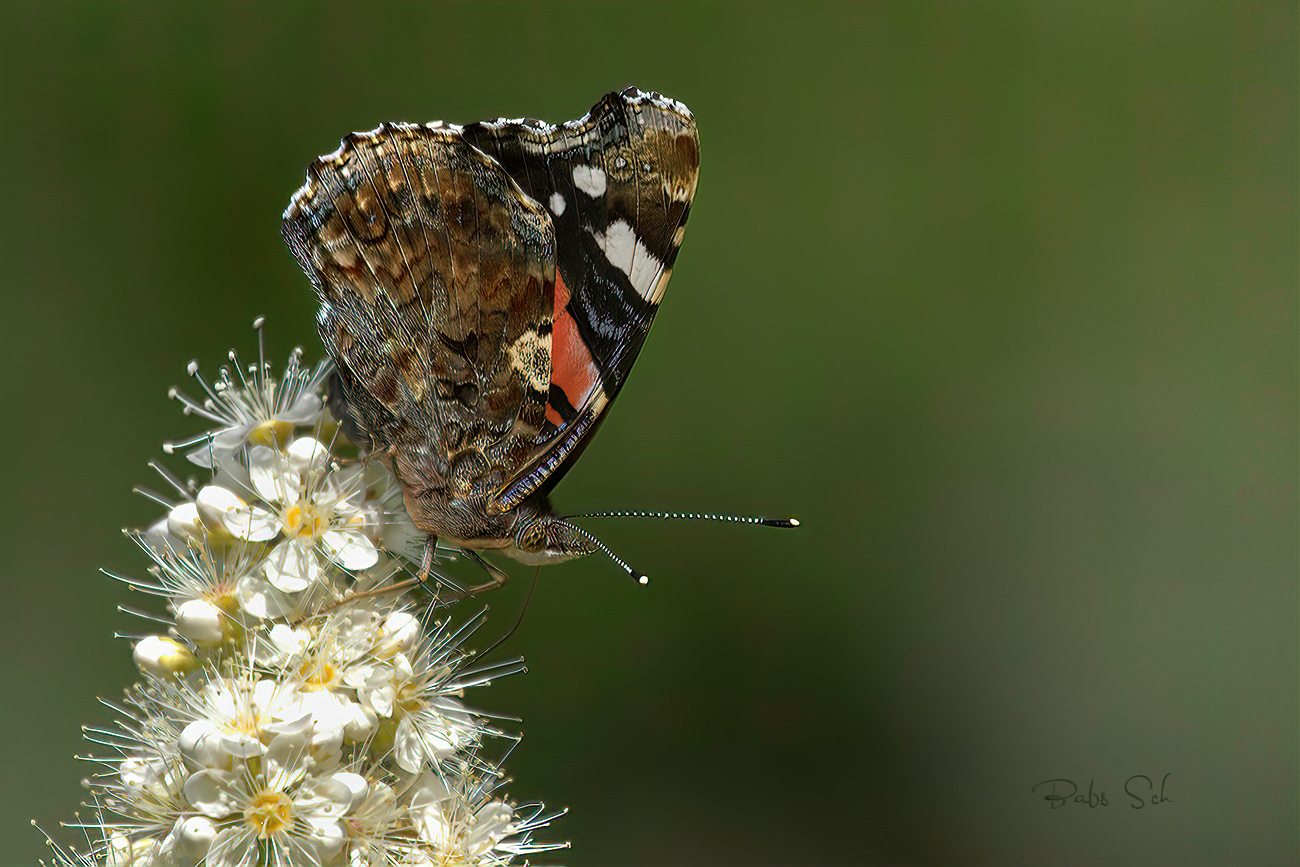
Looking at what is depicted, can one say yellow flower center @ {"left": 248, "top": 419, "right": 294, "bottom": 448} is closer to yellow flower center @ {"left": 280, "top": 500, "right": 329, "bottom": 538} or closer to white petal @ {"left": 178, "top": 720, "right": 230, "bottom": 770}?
yellow flower center @ {"left": 280, "top": 500, "right": 329, "bottom": 538}

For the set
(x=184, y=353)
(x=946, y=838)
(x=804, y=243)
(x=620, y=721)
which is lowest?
(x=946, y=838)

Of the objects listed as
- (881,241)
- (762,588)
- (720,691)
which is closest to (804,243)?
(881,241)

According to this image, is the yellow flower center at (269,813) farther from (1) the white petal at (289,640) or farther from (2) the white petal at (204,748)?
(1) the white petal at (289,640)

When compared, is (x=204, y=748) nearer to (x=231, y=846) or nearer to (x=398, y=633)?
(x=231, y=846)

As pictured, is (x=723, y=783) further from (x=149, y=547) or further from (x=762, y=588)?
(x=149, y=547)
